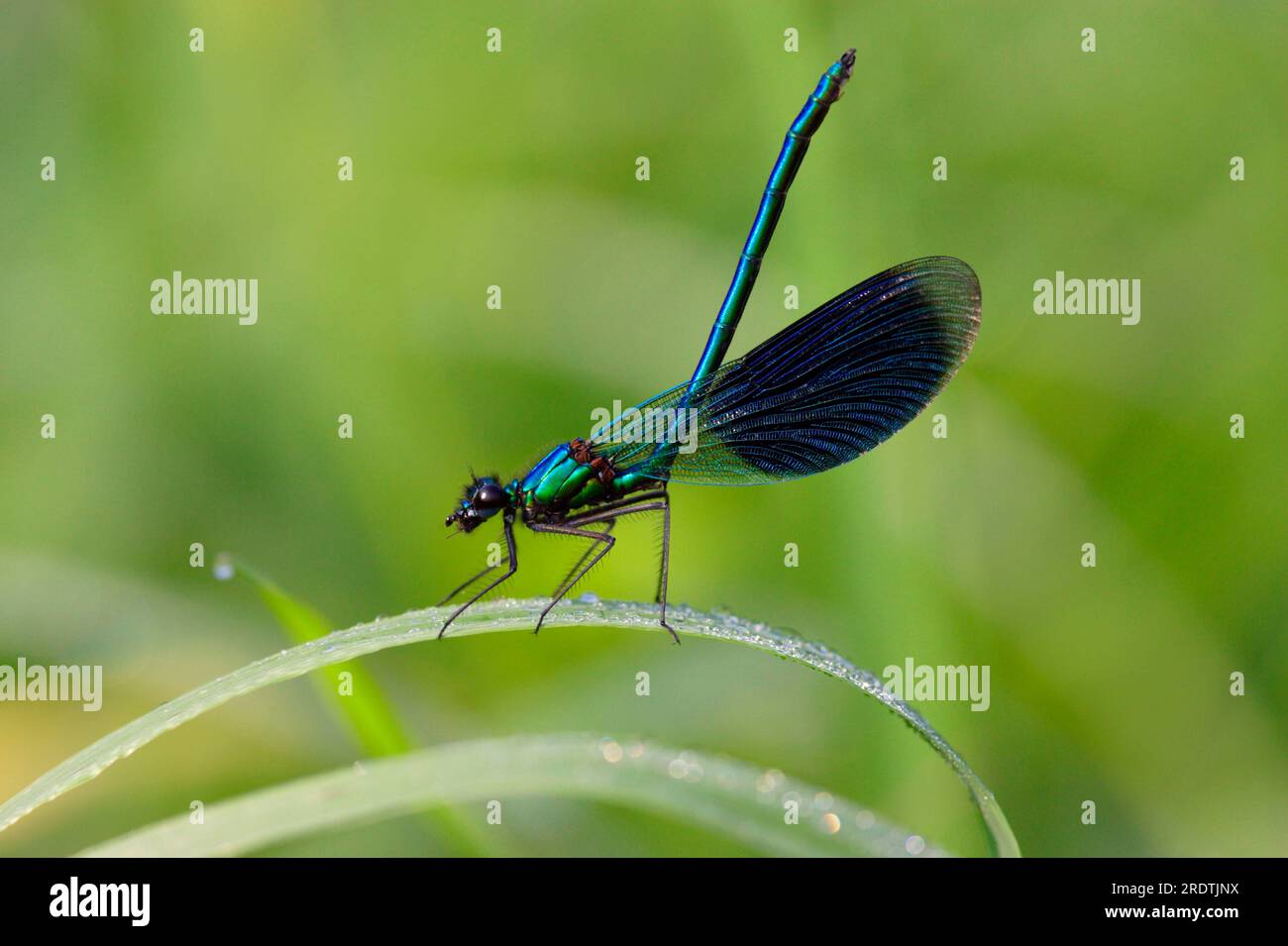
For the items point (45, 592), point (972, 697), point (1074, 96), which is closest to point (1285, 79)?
point (1074, 96)

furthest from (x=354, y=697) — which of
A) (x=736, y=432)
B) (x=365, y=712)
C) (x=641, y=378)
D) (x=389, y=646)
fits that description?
(x=641, y=378)

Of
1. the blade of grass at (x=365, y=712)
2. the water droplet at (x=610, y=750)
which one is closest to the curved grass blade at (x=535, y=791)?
the water droplet at (x=610, y=750)

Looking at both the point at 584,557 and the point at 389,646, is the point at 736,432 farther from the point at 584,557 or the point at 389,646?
the point at 389,646

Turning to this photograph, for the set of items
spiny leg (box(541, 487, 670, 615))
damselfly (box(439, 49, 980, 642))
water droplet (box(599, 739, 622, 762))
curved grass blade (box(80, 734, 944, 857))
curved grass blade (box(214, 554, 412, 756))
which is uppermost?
damselfly (box(439, 49, 980, 642))

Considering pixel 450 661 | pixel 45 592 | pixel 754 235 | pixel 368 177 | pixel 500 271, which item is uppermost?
pixel 368 177

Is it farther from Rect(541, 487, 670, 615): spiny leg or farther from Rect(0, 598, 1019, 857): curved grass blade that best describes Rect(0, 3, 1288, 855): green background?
Rect(0, 598, 1019, 857): curved grass blade

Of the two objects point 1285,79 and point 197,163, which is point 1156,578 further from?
point 197,163

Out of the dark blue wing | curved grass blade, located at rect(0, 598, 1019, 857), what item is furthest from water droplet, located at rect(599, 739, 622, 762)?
the dark blue wing

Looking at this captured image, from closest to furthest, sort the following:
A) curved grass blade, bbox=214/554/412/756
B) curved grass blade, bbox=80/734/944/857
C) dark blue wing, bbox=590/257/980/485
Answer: curved grass blade, bbox=80/734/944/857, curved grass blade, bbox=214/554/412/756, dark blue wing, bbox=590/257/980/485
